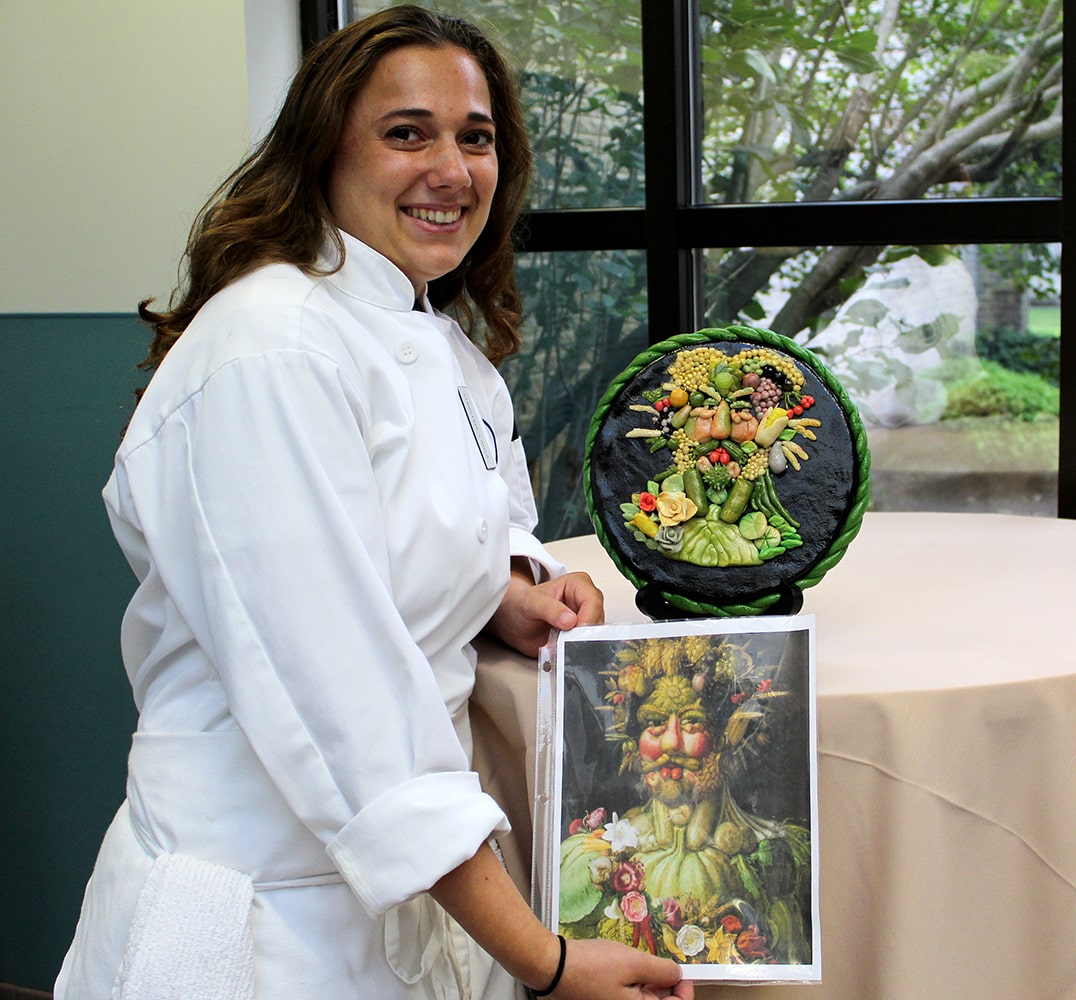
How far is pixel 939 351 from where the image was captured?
8.08 feet

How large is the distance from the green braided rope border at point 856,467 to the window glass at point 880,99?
1.29 meters

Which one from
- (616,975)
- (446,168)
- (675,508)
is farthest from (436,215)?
(616,975)

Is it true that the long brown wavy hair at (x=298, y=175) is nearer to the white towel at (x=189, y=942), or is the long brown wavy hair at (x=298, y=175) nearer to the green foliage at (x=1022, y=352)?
the white towel at (x=189, y=942)

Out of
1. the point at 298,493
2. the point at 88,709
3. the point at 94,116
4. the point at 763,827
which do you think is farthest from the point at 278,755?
the point at 94,116

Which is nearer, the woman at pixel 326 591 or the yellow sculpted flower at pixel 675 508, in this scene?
the woman at pixel 326 591

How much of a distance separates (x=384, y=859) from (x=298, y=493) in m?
0.29

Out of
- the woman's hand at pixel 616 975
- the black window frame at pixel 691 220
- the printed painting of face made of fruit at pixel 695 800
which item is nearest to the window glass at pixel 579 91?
the black window frame at pixel 691 220

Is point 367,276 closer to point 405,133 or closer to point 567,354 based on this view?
point 405,133

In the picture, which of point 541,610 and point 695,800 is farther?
point 541,610

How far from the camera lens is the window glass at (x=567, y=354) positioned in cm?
261

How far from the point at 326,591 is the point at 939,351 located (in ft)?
5.99

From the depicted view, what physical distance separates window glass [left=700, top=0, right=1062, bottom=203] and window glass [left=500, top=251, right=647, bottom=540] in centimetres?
29

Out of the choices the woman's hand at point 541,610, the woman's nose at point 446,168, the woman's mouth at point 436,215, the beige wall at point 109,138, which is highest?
the beige wall at point 109,138

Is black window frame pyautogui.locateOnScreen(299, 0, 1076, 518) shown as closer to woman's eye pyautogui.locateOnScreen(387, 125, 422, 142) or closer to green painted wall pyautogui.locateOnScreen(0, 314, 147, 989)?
green painted wall pyautogui.locateOnScreen(0, 314, 147, 989)
